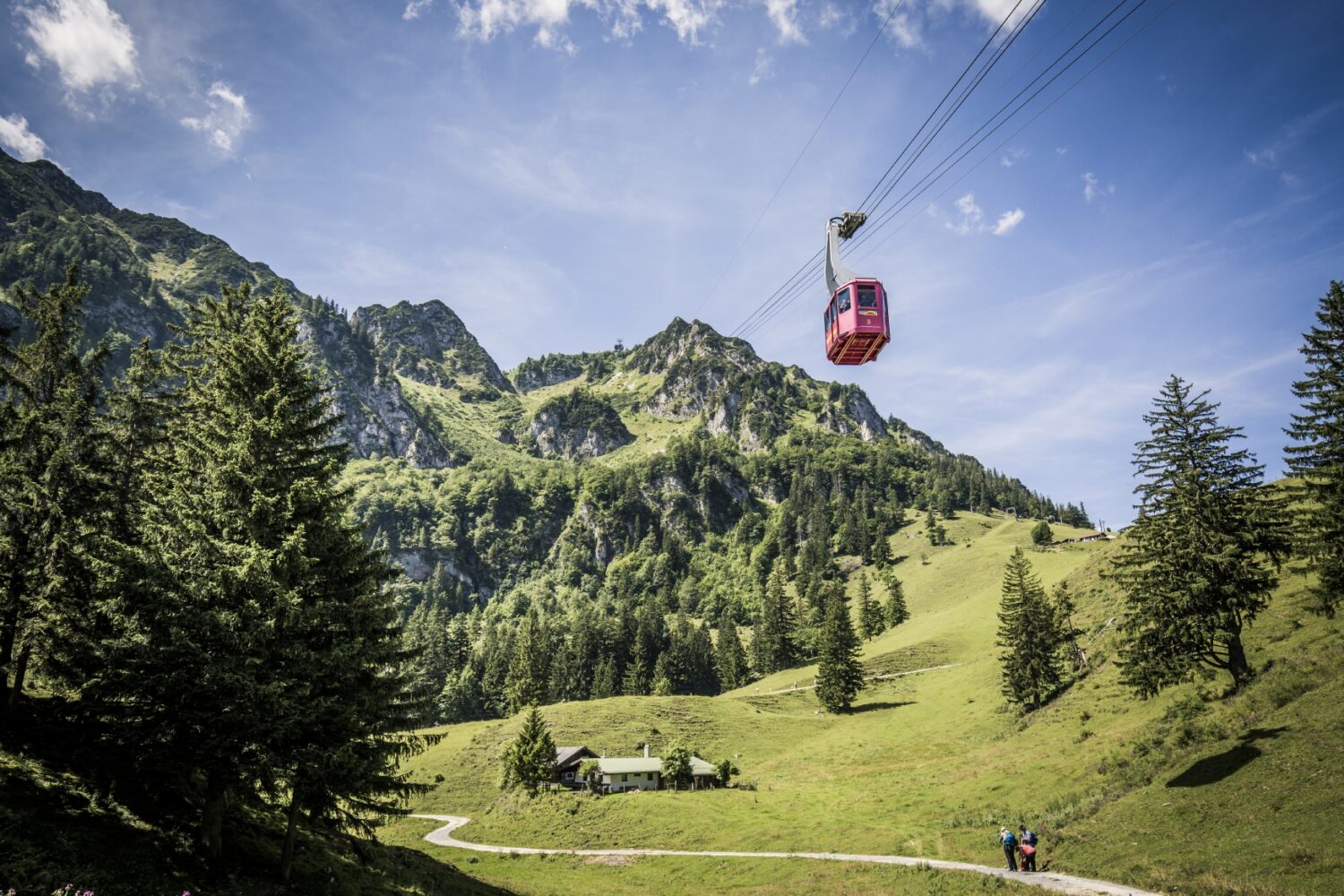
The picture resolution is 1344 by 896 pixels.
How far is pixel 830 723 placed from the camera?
266ft

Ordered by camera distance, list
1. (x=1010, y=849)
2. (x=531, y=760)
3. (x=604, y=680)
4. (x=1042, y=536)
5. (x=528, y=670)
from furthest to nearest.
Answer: (x=1042, y=536)
(x=604, y=680)
(x=528, y=670)
(x=531, y=760)
(x=1010, y=849)

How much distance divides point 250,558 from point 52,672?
9.56 meters

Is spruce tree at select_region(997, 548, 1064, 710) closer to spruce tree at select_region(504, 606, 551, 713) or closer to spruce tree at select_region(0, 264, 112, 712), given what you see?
spruce tree at select_region(504, 606, 551, 713)

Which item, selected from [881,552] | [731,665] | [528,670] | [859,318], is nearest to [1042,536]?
[881,552]

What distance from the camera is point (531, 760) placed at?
197 ft

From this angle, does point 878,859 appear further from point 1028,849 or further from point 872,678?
point 872,678

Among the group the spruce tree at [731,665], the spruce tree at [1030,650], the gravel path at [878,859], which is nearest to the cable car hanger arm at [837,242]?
the gravel path at [878,859]

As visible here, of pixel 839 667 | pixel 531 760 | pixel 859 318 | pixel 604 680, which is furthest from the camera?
pixel 604 680

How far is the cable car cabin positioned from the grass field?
19147mm

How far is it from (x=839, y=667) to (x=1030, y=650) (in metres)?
33.7

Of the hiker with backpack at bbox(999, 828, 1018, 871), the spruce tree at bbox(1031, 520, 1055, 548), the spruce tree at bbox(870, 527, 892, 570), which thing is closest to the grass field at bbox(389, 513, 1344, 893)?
the hiker with backpack at bbox(999, 828, 1018, 871)

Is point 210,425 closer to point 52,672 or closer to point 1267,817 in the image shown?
point 52,672

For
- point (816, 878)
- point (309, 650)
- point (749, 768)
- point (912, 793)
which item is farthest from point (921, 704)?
point (309, 650)

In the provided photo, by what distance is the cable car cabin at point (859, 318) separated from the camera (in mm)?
22281
